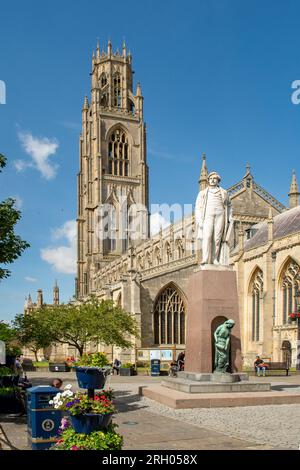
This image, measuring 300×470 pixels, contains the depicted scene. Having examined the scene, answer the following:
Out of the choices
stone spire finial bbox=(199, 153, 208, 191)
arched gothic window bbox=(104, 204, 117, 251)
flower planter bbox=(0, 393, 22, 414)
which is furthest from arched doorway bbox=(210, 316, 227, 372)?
arched gothic window bbox=(104, 204, 117, 251)

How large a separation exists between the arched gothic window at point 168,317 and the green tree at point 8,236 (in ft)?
109

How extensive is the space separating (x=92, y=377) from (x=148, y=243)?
57794mm

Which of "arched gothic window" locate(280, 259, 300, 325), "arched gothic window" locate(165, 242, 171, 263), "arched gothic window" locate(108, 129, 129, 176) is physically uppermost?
"arched gothic window" locate(108, 129, 129, 176)

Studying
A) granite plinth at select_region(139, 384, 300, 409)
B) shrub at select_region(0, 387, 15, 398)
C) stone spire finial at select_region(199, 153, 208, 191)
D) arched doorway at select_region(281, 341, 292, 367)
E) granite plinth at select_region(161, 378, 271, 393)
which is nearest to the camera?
shrub at select_region(0, 387, 15, 398)

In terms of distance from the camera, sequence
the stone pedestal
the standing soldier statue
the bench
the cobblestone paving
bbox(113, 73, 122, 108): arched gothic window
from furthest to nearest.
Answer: bbox(113, 73, 122, 108): arched gothic window → the bench → the standing soldier statue → the stone pedestal → the cobblestone paving

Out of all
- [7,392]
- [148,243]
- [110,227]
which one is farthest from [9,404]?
[110,227]

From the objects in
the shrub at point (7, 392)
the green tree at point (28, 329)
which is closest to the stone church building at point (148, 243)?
the green tree at point (28, 329)

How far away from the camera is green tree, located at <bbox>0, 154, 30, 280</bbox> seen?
13953mm

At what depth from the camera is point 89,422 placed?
251 inches

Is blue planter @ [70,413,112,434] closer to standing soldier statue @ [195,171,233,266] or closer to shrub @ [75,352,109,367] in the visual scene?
shrub @ [75,352,109,367]

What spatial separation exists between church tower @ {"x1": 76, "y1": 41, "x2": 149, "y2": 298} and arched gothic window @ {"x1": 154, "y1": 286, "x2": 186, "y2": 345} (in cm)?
2953

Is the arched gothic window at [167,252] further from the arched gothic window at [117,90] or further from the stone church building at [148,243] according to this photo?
the arched gothic window at [117,90]

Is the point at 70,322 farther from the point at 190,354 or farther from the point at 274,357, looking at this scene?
the point at 190,354
